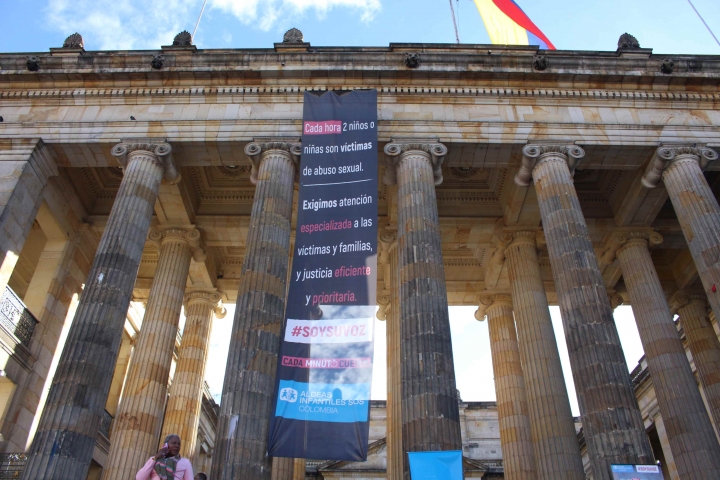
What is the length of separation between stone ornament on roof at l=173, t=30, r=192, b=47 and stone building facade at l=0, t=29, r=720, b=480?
395 mm

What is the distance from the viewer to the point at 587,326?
41.7 ft

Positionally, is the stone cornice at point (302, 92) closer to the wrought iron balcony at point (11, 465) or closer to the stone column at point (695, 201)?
the stone column at point (695, 201)

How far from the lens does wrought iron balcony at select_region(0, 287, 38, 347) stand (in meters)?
15.0

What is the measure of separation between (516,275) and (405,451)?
8081 mm

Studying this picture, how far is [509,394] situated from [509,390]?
134 millimetres

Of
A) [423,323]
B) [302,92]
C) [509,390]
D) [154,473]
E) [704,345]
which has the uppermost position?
[302,92]

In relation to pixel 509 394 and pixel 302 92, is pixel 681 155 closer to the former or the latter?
pixel 509 394

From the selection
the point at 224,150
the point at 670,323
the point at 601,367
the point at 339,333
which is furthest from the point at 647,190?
the point at 224,150

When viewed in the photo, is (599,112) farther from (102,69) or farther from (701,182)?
(102,69)

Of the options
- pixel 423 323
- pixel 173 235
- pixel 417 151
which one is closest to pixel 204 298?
pixel 173 235

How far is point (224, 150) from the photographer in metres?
16.1

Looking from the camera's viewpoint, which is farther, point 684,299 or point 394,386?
point 684,299

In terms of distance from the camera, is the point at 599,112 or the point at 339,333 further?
the point at 599,112

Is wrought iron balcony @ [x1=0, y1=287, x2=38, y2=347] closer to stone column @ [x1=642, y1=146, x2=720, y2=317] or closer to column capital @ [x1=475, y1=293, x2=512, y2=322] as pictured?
column capital @ [x1=475, y1=293, x2=512, y2=322]
